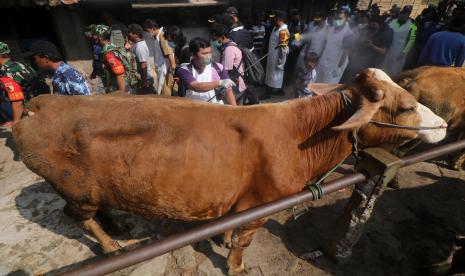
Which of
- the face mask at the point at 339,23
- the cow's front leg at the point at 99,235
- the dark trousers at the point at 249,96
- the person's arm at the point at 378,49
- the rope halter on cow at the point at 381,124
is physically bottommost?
the cow's front leg at the point at 99,235

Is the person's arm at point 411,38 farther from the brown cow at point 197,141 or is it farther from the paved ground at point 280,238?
the brown cow at point 197,141

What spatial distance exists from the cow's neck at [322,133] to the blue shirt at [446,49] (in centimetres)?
518

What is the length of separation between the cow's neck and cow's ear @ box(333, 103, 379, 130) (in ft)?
0.68

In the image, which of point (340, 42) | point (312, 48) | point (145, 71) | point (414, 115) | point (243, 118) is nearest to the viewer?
point (414, 115)

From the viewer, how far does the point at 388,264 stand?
12.1ft

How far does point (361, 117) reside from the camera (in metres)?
2.60

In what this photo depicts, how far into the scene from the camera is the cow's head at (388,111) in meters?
2.80

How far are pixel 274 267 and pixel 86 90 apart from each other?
4.16m

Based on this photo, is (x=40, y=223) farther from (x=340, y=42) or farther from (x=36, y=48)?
(x=340, y=42)

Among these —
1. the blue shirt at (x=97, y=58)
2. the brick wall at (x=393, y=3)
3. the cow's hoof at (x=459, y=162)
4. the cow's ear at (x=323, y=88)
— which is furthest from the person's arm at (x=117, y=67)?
the brick wall at (x=393, y=3)

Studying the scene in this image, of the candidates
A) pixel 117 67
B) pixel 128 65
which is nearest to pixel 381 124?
pixel 117 67

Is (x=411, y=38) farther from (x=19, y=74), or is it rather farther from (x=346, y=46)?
(x=19, y=74)

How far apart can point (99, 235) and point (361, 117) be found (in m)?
3.53

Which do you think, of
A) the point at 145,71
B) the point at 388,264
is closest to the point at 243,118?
the point at 388,264
